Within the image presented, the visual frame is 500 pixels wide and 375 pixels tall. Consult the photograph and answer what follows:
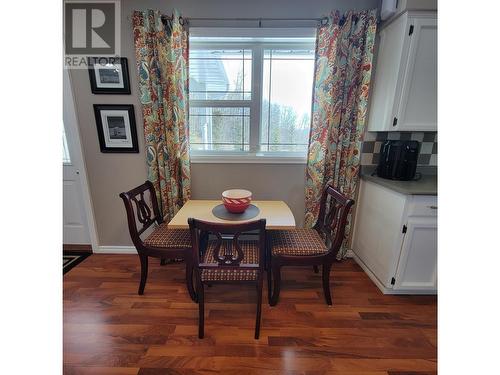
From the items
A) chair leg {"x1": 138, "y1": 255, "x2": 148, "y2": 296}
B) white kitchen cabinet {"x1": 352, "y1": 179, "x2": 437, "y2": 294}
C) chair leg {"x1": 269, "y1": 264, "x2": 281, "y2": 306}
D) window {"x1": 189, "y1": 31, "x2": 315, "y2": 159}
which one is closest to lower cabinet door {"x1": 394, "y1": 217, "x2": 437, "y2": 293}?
white kitchen cabinet {"x1": 352, "y1": 179, "x2": 437, "y2": 294}

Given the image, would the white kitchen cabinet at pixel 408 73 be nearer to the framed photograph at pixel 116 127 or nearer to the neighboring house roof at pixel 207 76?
the neighboring house roof at pixel 207 76

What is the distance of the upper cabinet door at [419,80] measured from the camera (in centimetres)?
153

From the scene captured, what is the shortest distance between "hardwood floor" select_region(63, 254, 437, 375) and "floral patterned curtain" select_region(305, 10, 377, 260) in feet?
2.55

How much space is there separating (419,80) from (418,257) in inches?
53.1

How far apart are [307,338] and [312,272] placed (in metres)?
0.72

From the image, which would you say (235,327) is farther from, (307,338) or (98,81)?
(98,81)

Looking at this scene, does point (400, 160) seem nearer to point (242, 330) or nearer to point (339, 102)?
point (339, 102)

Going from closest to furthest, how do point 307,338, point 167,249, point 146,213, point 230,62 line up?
1. point 307,338
2. point 167,249
3. point 146,213
4. point 230,62

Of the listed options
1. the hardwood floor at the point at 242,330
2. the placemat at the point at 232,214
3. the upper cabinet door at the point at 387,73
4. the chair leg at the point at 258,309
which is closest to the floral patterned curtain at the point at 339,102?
the upper cabinet door at the point at 387,73

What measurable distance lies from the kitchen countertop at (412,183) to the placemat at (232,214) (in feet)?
3.44
